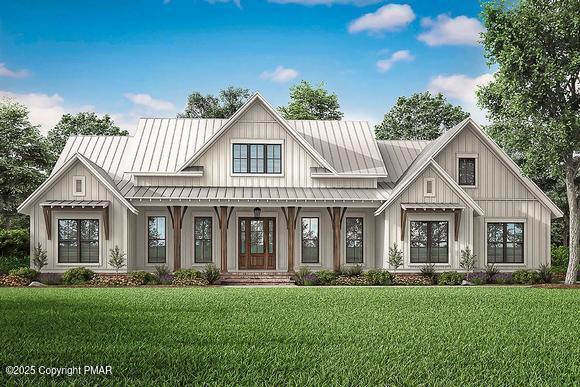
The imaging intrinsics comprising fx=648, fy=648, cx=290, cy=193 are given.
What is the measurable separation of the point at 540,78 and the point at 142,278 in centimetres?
1482

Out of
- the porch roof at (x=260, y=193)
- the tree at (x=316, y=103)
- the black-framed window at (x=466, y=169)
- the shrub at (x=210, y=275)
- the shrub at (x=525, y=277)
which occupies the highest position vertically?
the tree at (x=316, y=103)

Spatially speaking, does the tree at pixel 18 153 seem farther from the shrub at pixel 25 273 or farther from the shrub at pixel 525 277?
the shrub at pixel 525 277

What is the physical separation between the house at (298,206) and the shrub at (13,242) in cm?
521

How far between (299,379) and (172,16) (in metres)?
23.0

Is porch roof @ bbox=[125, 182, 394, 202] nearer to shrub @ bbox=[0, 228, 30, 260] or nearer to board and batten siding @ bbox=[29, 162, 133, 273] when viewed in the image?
board and batten siding @ bbox=[29, 162, 133, 273]

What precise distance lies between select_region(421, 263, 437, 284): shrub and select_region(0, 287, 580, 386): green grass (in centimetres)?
712

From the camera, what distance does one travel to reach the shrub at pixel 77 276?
21625 mm

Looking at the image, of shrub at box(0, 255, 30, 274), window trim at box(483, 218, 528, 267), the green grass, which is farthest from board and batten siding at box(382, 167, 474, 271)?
shrub at box(0, 255, 30, 274)

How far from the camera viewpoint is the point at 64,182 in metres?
23.4

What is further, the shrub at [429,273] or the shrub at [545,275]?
the shrub at [545,275]

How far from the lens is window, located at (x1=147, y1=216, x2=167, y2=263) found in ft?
81.2

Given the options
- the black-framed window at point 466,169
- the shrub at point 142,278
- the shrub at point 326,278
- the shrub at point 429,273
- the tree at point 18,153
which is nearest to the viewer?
the shrub at point 142,278

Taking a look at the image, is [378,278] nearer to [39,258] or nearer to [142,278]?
[142,278]

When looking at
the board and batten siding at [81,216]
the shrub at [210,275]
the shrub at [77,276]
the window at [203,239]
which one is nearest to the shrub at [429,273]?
the shrub at [210,275]
